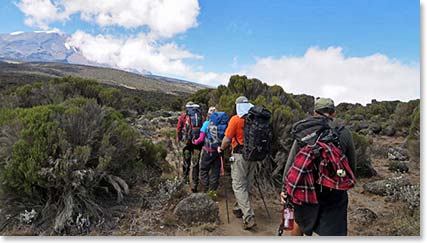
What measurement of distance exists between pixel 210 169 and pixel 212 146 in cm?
54

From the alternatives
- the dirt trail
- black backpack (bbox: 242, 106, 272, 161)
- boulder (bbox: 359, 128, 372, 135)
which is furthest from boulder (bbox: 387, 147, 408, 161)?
black backpack (bbox: 242, 106, 272, 161)

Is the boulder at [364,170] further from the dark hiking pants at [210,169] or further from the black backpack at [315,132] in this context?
the black backpack at [315,132]

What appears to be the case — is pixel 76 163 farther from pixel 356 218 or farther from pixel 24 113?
pixel 356 218

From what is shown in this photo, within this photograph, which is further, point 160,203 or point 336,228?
Answer: point 160,203

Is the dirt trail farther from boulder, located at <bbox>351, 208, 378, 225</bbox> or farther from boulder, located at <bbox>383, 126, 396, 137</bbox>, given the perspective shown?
boulder, located at <bbox>383, 126, 396, 137</bbox>

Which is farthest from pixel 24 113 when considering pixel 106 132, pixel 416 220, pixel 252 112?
pixel 416 220

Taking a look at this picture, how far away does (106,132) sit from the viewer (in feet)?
16.2

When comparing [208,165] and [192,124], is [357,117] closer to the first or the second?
[192,124]

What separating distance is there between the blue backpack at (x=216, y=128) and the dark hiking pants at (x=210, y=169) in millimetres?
168

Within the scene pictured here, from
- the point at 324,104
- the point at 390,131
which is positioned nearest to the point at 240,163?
the point at 324,104

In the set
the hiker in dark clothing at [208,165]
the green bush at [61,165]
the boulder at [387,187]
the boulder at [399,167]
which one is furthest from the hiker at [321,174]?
the boulder at [399,167]

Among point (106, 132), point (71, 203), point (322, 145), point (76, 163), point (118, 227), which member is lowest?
→ point (118, 227)

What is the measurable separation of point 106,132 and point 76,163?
818 millimetres

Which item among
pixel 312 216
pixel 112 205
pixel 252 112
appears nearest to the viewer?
pixel 312 216
